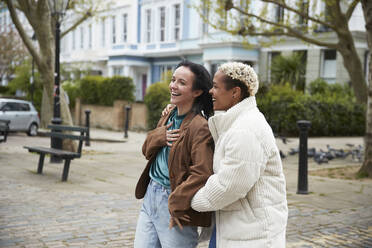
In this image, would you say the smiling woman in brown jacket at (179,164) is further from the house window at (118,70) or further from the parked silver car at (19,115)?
the house window at (118,70)

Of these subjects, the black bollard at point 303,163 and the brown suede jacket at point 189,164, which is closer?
the brown suede jacket at point 189,164

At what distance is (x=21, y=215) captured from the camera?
18.8ft

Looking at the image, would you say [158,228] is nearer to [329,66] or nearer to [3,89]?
[329,66]

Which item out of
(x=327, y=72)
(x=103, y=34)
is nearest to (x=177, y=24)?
(x=103, y=34)

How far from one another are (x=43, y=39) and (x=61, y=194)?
6239 mm

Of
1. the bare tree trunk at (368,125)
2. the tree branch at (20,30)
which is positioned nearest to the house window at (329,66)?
the bare tree trunk at (368,125)

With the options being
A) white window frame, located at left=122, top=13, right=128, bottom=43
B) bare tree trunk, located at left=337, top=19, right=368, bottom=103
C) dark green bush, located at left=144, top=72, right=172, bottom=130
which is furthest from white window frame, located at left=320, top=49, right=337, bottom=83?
white window frame, located at left=122, top=13, right=128, bottom=43

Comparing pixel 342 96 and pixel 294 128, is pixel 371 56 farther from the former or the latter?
pixel 342 96

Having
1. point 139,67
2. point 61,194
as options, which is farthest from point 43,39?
point 139,67

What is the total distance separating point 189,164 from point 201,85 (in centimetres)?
49

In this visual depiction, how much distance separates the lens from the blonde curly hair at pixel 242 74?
7.72 ft

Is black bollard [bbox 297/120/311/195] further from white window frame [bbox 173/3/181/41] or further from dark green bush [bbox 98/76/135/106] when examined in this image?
white window frame [bbox 173/3/181/41]

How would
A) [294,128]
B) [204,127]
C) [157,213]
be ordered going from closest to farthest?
1. [204,127]
2. [157,213]
3. [294,128]

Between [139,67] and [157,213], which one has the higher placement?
[139,67]
